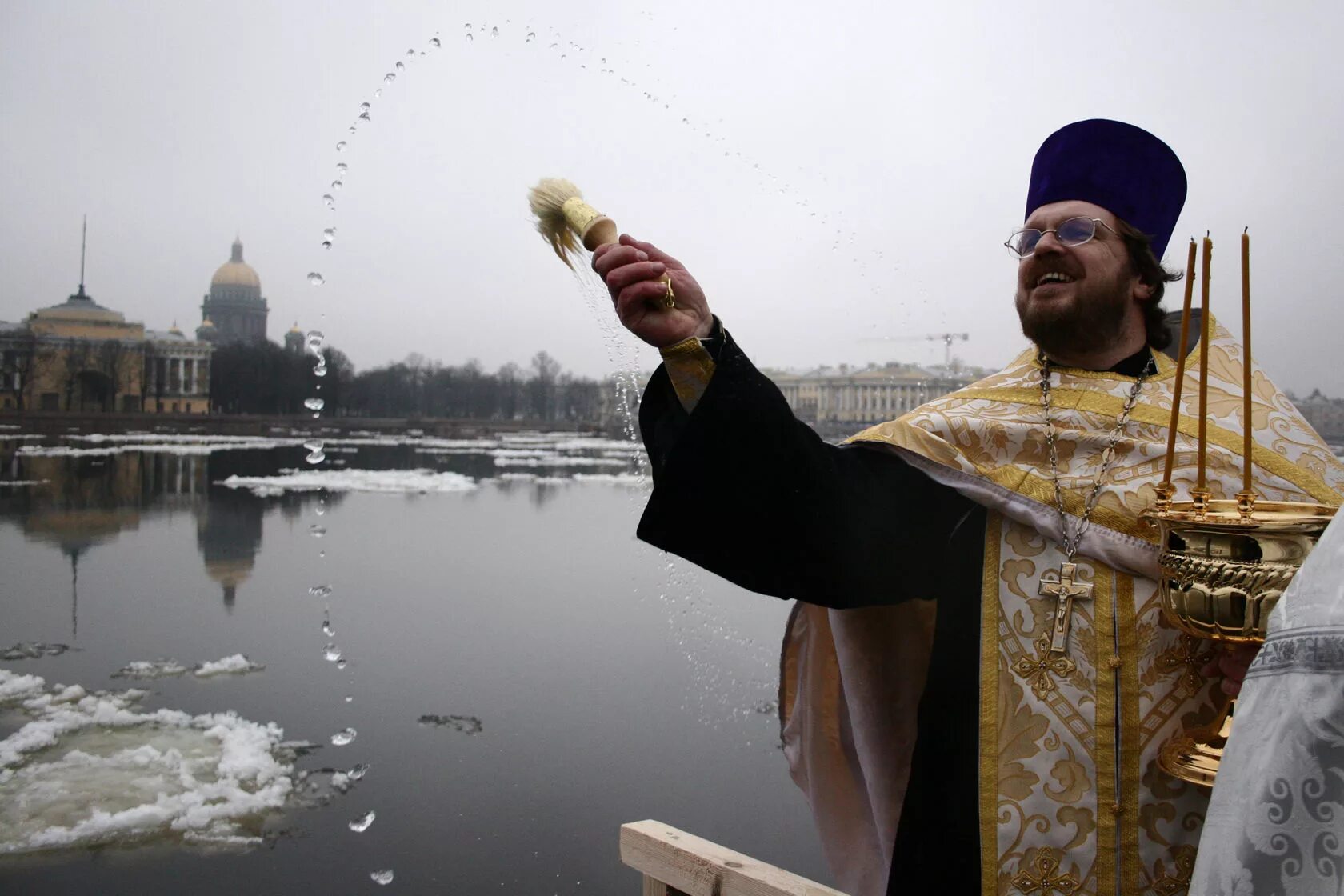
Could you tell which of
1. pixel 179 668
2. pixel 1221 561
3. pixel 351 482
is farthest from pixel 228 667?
pixel 351 482

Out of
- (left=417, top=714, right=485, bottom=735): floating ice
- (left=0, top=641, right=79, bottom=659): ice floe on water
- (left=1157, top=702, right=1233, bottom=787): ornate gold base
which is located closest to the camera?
(left=1157, top=702, right=1233, bottom=787): ornate gold base

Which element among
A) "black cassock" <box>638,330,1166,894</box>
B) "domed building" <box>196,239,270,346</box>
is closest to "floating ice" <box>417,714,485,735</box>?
"black cassock" <box>638,330,1166,894</box>

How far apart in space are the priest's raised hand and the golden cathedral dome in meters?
110

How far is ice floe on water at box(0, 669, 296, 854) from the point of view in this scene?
4.75 meters

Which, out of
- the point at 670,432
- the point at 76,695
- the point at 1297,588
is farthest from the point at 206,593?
the point at 1297,588

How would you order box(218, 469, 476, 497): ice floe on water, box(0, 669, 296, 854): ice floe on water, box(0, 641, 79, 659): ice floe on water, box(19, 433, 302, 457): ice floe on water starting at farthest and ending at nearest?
1. box(19, 433, 302, 457): ice floe on water
2. box(218, 469, 476, 497): ice floe on water
3. box(0, 641, 79, 659): ice floe on water
4. box(0, 669, 296, 854): ice floe on water

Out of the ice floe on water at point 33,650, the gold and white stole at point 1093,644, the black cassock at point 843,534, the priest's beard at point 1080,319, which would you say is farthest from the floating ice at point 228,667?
the priest's beard at point 1080,319

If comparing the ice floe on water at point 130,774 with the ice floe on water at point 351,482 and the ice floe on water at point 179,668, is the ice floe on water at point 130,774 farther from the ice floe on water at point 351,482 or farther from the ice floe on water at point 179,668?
the ice floe on water at point 351,482

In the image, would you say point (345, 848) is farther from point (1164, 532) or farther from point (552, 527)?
point (552, 527)

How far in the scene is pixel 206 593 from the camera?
979 cm

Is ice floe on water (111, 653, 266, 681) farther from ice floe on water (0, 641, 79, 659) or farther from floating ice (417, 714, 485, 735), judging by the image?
floating ice (417, 714, 485, 735)

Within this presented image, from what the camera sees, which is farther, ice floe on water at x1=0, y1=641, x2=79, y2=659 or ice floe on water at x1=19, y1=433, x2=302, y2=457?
ice floe on water at x1=19, y1=433, x2=302, y2=457

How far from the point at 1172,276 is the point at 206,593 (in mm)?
9500

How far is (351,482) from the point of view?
22.6 metres
